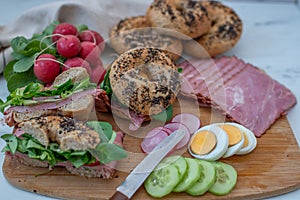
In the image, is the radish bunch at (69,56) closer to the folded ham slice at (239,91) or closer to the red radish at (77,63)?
the red radish at (77,63)

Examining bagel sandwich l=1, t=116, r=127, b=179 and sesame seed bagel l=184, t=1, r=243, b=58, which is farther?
sesame seed bagel l=184, t=1, r=243, b=58

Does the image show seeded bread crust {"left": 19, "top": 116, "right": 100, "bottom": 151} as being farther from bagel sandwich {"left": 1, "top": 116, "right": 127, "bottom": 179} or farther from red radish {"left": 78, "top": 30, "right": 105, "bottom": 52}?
red radish {"left": 78, "top": 30, "right": 105, "bottom": 52}

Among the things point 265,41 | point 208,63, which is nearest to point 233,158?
point 208,63

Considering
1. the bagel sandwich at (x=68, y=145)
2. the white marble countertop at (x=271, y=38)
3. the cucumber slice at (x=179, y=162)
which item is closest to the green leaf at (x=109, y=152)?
the bagel sandwich at (x=68, y=145)

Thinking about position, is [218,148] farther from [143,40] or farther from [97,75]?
[143,40]

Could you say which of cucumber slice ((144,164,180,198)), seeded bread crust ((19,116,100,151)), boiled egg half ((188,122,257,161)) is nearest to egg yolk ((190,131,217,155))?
boiled egg half ((188,122,257,161))
